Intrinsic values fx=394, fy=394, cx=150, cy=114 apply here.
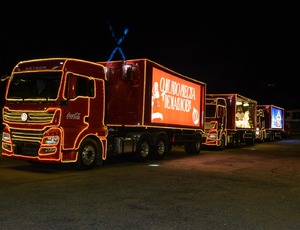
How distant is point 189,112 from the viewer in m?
17.9

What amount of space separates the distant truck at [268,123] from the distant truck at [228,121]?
4.22 meters

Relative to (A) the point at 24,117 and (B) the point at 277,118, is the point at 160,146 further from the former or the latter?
(B) the point at 277,118

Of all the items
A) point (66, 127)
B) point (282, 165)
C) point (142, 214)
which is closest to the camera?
point (142, 214)

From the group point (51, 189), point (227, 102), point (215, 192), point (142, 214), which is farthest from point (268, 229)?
point (227, 102)

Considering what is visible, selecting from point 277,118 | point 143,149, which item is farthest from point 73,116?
point 277,118

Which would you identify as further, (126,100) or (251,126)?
(251,126)

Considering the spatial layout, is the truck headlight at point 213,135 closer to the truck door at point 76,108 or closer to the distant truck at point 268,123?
the truck door at point 76,108

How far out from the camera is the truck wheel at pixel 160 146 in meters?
15.1

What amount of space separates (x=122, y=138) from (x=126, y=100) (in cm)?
136

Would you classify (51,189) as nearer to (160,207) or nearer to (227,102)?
(160,207)

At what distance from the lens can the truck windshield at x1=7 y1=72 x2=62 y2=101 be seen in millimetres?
10852

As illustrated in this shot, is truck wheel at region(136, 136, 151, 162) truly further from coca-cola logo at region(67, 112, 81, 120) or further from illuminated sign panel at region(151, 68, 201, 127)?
coca-cola logo at region(67, 112, 81, 120)

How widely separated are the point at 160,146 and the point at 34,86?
5.96 meters

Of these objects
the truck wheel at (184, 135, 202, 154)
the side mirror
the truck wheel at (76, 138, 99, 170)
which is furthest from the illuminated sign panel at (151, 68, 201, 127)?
the side mirror
